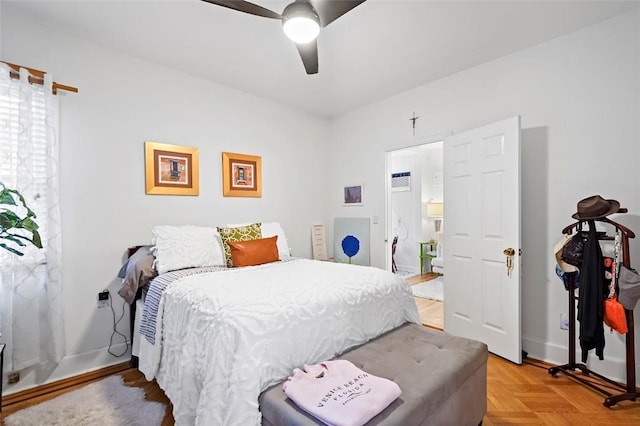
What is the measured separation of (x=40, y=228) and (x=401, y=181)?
222 inches

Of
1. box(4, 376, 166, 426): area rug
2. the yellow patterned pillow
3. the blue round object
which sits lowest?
box(4, 376, 166, 426): area rug

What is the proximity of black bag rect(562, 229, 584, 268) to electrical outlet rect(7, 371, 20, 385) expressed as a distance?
407cm

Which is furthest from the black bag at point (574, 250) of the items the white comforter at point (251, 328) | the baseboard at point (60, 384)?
the baseboard at point (60, 384)

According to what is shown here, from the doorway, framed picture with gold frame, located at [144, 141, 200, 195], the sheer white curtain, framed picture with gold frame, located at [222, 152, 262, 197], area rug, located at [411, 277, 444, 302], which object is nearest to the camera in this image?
the sheer white curtain

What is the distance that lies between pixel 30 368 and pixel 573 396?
153 inches

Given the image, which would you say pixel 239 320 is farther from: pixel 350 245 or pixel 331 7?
pixel 350 245

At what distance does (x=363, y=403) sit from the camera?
3.83ft

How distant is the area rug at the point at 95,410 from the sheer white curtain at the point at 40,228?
365mm

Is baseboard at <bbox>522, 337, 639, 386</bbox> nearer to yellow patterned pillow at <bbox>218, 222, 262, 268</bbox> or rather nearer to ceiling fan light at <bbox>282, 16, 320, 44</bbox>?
yellow patterned pillow at <bbox>218, 222, 262, 268</bbox>

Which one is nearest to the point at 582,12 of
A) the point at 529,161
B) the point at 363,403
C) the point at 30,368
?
the point at 529,161

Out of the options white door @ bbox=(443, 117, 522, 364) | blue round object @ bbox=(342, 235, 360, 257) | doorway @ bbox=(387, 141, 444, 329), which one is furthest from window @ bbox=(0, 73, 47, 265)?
doorway @ bbox=(387, 141, 444, 329)

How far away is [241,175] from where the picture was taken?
137 inches

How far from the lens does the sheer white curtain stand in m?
2.04

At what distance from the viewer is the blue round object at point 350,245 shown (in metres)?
4.14
